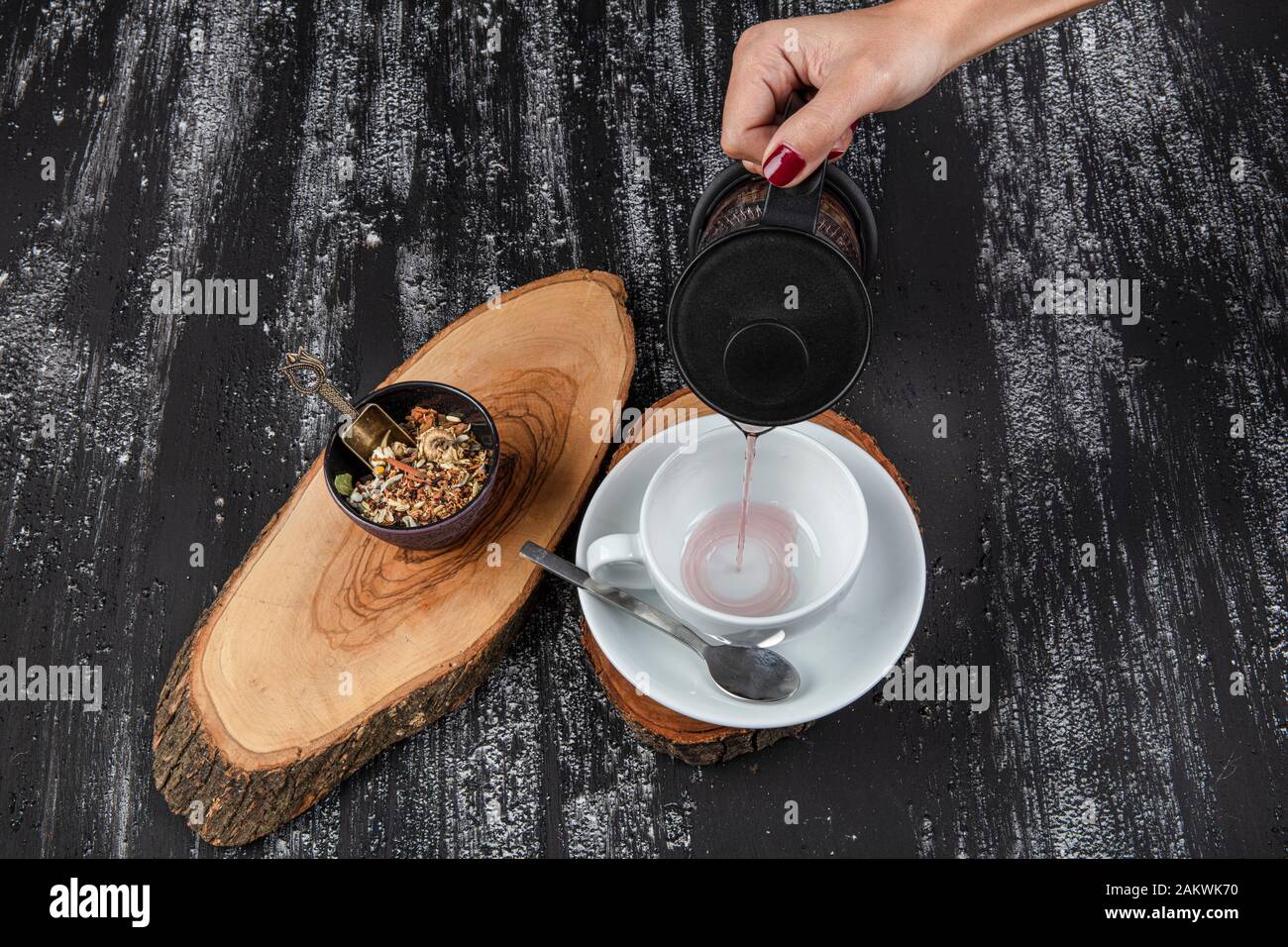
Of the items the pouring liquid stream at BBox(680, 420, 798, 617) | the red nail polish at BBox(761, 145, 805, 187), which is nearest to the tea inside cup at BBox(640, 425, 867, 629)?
the pouring liquid stream at BBox(680, 420, 798, 617)

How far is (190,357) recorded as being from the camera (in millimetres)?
1328

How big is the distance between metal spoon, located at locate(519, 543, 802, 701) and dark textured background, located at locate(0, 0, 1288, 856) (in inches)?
8.3

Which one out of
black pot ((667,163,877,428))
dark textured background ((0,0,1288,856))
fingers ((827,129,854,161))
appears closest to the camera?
black pot ((667,163,877,428))

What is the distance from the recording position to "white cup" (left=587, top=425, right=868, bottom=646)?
887 millimetres

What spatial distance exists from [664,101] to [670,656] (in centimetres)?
86

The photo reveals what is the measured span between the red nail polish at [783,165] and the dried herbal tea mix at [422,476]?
0.43 metres

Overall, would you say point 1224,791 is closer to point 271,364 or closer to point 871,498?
point 871,498

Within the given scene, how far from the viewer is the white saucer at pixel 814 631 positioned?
958 mm

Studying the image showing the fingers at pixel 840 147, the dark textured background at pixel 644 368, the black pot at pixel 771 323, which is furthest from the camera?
the dark textured background at pixel 644 368

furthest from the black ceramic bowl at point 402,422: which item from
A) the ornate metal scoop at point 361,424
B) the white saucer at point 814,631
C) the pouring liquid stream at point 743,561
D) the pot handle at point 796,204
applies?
the pot handle at point 796,204

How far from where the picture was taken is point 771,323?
0.87 m

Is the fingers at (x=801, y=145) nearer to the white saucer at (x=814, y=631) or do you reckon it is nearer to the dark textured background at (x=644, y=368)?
the white saucer at (x=814, y=631)

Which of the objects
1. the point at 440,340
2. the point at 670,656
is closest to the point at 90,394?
the point at 440,340

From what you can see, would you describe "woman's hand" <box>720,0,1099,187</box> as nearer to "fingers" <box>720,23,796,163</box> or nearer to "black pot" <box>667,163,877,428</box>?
"fingers" <box>720,23,796,163</box>
